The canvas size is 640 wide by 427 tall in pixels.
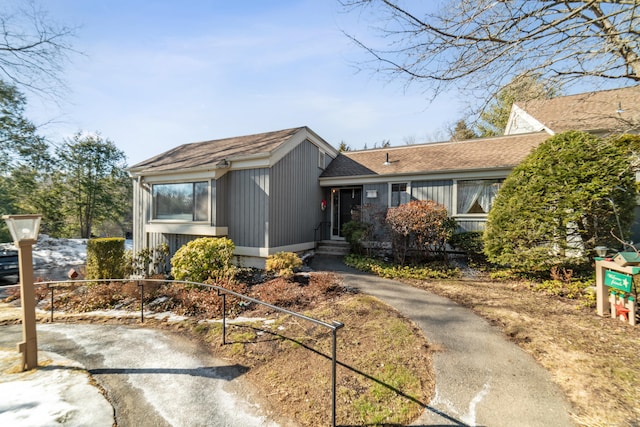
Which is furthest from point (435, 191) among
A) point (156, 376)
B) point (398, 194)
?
point (156, 376)

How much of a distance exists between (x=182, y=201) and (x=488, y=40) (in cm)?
953

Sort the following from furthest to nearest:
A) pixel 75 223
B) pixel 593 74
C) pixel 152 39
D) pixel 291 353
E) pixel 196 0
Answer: pixel 75 223 → pixel 152 39 → pixel 196 0 → pixel 593 74 → pixel 291 353

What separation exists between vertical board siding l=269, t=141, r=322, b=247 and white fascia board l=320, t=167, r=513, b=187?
2.91 feet

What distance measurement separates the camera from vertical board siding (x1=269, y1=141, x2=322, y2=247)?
8852 mm

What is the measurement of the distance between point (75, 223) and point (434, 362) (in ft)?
95.4

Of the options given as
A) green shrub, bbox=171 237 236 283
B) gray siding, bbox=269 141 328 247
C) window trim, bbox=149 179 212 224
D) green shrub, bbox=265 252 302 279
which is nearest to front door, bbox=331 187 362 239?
gray siding, bbox=269 141 328 247

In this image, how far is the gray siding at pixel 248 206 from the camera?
28.0 ft

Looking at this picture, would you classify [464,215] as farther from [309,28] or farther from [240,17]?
[240,17]

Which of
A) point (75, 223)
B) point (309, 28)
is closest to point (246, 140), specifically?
point (309, 28)

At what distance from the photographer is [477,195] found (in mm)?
9422

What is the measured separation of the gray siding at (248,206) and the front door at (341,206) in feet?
13.7

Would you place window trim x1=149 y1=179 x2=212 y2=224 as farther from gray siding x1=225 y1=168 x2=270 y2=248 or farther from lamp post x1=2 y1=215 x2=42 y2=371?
lamp post x1=2 y1=215 x2=42 y2=371

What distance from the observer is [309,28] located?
15.2 ft

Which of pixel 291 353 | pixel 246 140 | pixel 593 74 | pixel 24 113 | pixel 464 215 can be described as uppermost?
pixel 24 113
